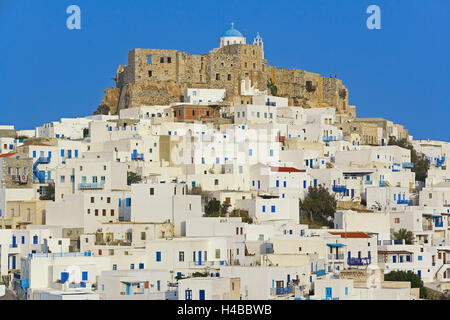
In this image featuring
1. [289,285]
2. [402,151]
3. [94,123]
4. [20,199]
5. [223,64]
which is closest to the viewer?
[289,285]

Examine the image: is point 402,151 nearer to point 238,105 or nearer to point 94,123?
point 238,105

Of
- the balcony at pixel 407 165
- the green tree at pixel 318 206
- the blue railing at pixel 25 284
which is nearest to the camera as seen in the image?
the blue railing at pixel 25 284

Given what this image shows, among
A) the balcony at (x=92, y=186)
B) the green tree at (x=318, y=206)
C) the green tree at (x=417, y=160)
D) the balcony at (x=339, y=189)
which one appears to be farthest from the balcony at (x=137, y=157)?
the green tree at (x=417, y=160)

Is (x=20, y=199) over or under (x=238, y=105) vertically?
under

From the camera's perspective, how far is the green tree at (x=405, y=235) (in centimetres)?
3706

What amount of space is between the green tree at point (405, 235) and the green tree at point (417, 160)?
424 inches

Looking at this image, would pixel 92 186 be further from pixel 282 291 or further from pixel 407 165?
pixel 407 165

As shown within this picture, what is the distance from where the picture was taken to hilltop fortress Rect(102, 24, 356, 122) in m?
54.4

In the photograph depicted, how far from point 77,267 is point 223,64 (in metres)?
29.3

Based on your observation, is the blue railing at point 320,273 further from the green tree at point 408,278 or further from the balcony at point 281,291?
the green tree at point 408,278

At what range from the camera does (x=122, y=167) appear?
127 feet
